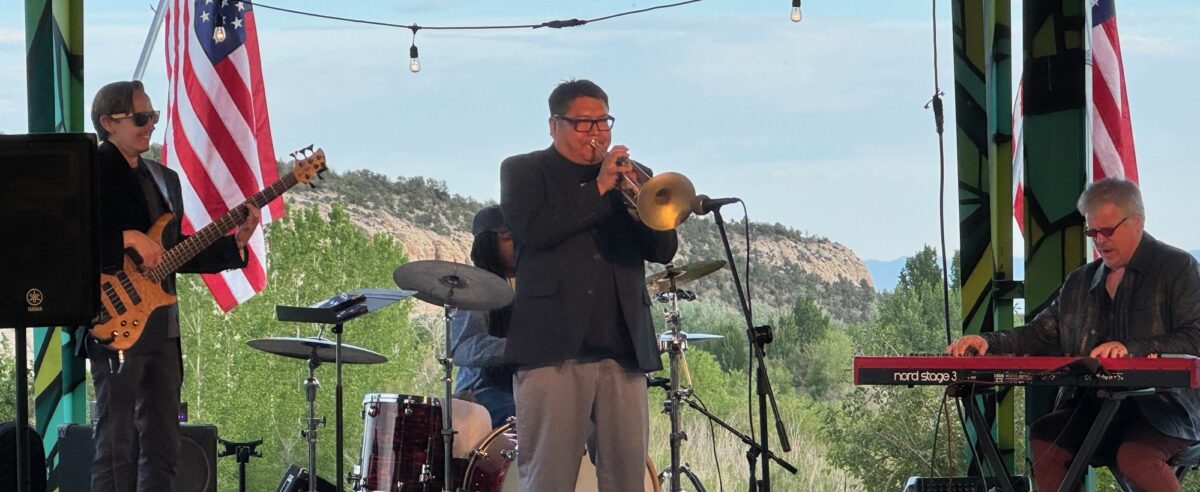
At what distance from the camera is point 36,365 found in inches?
222

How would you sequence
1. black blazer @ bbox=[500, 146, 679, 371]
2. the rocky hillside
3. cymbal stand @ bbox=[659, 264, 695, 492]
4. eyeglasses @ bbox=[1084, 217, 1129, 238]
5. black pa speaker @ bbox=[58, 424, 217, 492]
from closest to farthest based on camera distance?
black blazer @ bbox=[500, 146, 679, 371]
eyeglasses @ bbox=[1084, 217, 1129, 238]
cymbal stand @ bbox=[659, 264, 695, 492]
black pa speaker @ bbox=[58, 424, 217, 492]
the rocky hillside

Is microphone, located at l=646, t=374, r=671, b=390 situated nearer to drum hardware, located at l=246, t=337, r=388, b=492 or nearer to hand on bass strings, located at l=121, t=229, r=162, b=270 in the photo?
drum hardware, located at l=246, t=337, r=388, b=492

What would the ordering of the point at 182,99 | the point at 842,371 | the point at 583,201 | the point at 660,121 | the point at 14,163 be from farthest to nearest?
the point at 660,121, the point at 842,371, the point at 182,99, the point at 583,201, the point at 14,163

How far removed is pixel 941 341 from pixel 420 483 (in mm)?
3786

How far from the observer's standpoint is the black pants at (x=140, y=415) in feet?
14.1

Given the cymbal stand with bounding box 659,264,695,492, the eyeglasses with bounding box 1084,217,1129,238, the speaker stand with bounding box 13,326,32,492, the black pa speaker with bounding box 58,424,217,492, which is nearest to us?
the speaker stand with bounding box 13,326,32,492

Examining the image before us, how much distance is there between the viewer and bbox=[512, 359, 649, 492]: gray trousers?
378 cm

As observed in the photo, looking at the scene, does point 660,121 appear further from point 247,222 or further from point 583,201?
point 583,201

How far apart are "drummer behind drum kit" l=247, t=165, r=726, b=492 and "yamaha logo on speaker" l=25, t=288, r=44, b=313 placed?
160cm

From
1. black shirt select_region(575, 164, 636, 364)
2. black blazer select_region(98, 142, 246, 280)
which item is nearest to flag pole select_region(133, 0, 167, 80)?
black blazer select_region(98, 142, 246, 280)

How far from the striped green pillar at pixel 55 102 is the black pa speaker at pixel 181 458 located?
0.85 feet

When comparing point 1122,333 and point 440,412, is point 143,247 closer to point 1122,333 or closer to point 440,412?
point 440,412

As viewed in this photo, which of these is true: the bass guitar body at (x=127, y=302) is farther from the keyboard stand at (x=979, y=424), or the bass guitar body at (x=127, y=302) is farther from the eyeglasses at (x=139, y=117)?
the keyboard stand at (x=979, y=424)

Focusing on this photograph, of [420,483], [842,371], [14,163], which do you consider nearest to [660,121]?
[842,371]
